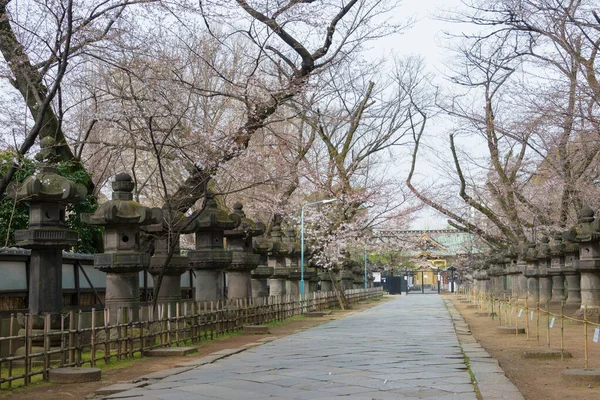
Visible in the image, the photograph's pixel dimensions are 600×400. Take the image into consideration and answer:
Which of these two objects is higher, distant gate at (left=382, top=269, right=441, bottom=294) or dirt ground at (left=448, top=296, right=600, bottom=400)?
dirt ground at (left=448, top=296, right=600, bottom=400)

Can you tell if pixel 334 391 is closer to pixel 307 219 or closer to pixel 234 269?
pixel 234 269

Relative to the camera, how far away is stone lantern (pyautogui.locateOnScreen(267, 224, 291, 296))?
29.4m

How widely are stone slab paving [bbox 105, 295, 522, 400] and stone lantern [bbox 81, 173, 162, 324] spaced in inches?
101

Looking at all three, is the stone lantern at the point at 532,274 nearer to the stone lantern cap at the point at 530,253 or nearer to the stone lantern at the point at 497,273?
the stone lantern cap at the point at 530,253

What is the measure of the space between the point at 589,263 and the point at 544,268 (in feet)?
29.8

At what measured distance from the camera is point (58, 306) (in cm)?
1373

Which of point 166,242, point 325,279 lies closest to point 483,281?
point 325,279

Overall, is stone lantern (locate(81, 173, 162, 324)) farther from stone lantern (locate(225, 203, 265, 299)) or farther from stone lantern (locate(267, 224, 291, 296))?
stone lantern (locate(267, 224, 291, 296))

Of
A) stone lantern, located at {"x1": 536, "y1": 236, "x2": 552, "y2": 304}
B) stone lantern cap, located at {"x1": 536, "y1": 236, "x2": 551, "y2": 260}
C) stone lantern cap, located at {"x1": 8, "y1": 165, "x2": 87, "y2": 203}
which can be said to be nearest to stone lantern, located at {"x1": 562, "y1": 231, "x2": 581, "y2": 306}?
stone lantern cap, located at {"x1": 536, "y1": 236, "x2": 551, "y2": 260}

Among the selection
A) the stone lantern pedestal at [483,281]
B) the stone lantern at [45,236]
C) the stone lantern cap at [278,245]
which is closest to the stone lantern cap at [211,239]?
the stone lantern at [45,236]

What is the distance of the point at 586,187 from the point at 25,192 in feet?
59.5

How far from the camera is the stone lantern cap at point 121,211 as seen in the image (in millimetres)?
14822

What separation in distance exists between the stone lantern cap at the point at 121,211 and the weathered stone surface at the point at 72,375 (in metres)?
4.14

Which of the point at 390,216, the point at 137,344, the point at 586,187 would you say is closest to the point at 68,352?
the point at 137,344
